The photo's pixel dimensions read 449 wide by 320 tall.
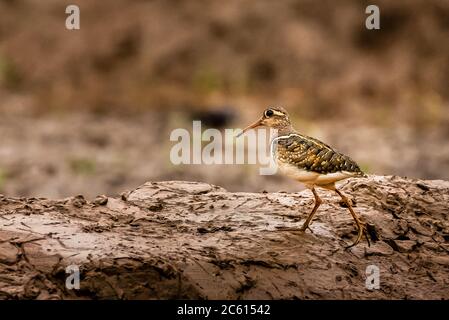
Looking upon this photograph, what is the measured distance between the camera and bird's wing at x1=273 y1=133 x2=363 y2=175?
6.76 meters

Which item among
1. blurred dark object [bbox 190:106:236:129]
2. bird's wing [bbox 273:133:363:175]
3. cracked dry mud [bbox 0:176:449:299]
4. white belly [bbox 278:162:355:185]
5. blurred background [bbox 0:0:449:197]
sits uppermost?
blurred background [bbox 0:0:449:197]

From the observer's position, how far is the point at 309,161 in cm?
680

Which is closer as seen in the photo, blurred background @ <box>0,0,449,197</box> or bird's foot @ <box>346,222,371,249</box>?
bird's foot @ <box>346,222,371,249</box>

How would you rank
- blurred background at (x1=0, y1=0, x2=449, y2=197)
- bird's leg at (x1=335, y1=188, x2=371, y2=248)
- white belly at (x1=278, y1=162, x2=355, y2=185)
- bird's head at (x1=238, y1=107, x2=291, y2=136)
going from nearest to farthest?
1. white belly at (x1=278, y1=162, x2=355, y2=185)
2. bird's leg at (x1=335, y1=188, x2=371, y2=248)
3. bird's head at (x1=238, y1=107, x2=291, y2=136)
4. blurred background at (x1=0, y1=0, x2=449, y2=197)

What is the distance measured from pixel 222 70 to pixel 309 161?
490 inches

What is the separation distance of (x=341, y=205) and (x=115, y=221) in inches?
71.5

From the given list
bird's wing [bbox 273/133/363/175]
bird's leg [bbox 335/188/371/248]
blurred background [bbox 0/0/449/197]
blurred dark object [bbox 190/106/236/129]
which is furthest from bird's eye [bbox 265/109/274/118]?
blurred dark object [bbox 190/106/236/129]

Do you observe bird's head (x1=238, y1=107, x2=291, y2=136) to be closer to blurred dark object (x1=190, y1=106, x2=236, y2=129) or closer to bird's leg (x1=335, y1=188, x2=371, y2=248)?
bird's leg (x1=335, y1=188, x2=371, y2=248)

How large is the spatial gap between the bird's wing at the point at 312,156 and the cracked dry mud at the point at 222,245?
1.80 ft

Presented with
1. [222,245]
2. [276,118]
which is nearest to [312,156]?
[276,118]

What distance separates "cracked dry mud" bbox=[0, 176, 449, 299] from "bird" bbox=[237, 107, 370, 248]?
0.79 feet

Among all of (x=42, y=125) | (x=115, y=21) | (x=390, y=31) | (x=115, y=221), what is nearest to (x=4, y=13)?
(x=115, y=21)

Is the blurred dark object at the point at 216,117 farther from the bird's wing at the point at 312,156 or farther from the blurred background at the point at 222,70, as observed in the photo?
the bird's wing at the point at 312,156

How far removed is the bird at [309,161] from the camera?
22.2ft
